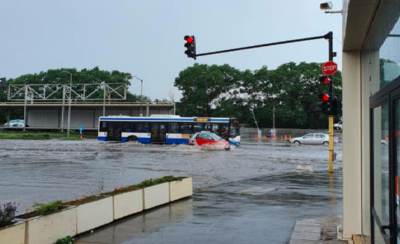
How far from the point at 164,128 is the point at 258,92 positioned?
160ft

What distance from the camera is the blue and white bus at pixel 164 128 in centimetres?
4078

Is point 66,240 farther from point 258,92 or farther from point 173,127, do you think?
point 258,92

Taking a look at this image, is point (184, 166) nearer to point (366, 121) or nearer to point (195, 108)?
point (366, 121)

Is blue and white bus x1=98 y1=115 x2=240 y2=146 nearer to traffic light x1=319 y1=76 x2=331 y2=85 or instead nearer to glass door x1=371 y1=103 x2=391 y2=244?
traffic light x1=319 y1=76 x2=331 y2=85

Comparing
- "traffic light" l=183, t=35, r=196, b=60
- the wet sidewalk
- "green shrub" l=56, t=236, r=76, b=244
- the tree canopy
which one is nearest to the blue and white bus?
"traffic light" l=183, t=35, r=196, b=60

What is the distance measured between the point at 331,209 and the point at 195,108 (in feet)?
255

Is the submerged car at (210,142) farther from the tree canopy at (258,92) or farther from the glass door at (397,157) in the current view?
the tree canopy at (258,92)

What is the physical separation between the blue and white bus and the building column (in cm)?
3391

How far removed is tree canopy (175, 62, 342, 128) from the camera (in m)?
81.9

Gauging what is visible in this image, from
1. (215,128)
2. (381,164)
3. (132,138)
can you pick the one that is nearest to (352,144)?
(381,164)

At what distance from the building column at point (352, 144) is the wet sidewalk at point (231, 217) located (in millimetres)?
665

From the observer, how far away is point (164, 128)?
4228cm

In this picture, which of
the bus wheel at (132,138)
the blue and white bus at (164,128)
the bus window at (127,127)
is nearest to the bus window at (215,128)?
the blue and white bus at (164,128)

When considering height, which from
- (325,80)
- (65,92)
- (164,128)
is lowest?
(164,128)
